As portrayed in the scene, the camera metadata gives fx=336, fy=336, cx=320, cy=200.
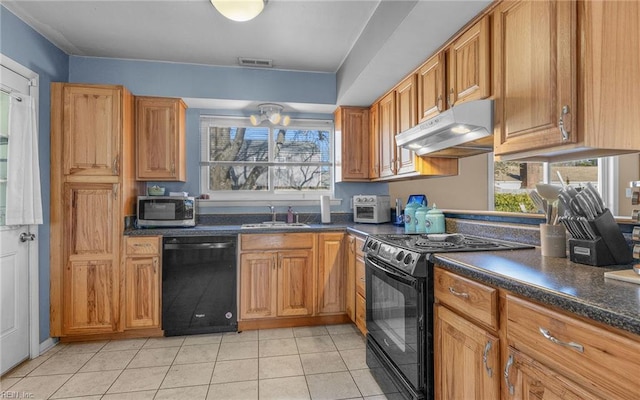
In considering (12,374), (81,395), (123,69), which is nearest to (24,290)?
(12,374)

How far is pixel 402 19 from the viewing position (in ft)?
6.05

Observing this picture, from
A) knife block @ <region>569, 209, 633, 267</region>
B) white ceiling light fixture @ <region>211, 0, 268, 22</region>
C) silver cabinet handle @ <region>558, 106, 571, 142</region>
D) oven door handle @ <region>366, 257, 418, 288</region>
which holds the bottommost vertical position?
oven door handle @ <region>366, 257, 418, 288</region>

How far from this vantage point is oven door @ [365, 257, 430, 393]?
1.61m

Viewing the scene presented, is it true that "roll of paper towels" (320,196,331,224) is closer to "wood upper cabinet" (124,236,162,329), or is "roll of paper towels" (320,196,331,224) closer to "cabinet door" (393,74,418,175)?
"cabinet door" (393,74,418,175)

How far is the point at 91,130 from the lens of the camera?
2.77 meters

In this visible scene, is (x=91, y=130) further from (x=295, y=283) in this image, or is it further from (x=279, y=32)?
(x=295, y=283)

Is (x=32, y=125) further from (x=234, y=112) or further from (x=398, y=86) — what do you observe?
(x=398, y=86)

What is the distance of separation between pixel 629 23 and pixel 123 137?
10.5 feet

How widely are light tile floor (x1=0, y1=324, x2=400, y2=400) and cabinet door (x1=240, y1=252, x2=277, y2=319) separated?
0.64 feet

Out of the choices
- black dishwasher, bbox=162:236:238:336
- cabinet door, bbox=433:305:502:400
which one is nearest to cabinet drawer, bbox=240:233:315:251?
black dishwasher, bbox=162:236:238:336

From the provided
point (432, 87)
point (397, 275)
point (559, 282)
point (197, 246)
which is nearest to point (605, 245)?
point (559, 282)

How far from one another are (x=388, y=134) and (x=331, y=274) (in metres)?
1.37

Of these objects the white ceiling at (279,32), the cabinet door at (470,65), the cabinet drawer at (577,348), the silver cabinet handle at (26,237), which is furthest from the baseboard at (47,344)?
the cabinet door at (470,65)

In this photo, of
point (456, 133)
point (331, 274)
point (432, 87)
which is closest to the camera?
point (456, 133)
